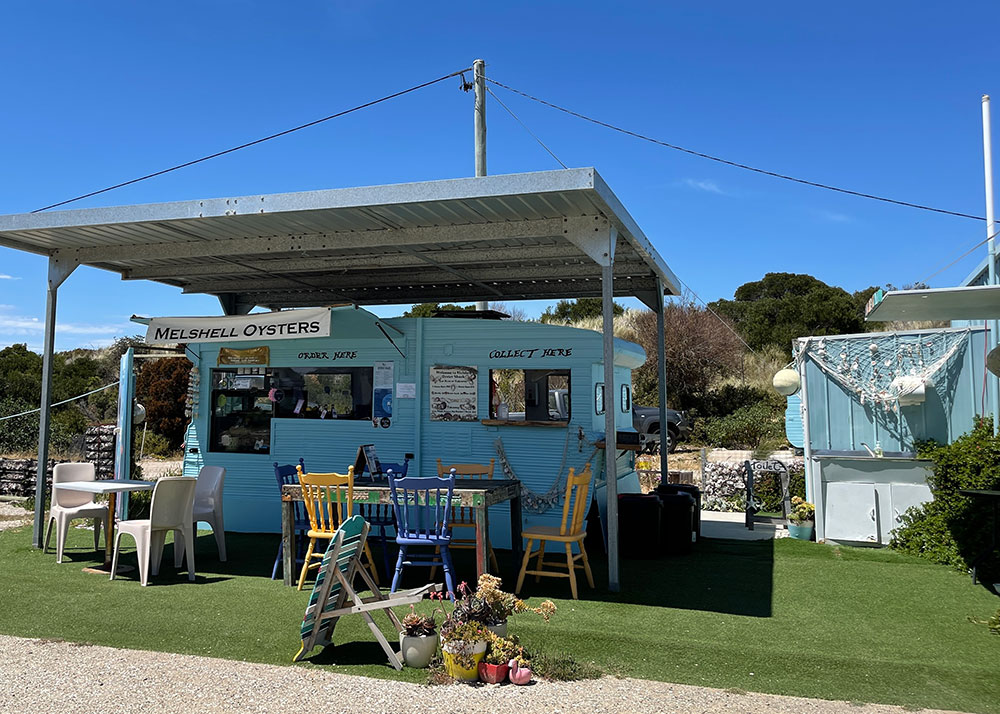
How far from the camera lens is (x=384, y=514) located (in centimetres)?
709

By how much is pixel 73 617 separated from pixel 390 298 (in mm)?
6487

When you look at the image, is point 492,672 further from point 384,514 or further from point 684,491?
point 684,491

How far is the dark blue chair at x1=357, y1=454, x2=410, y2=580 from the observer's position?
6.66 m

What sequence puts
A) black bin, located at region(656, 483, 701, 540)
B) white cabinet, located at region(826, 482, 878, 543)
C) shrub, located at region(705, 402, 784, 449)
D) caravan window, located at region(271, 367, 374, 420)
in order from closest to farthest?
1. white cabinet, located at region(826, 482, 878, 543)
2. black bin, located at region(656, 483, 701, 540)
3. caravan window, located at region(271, 367, 374, 420)
4. shrub, located at region(705, 402, 784, 449)

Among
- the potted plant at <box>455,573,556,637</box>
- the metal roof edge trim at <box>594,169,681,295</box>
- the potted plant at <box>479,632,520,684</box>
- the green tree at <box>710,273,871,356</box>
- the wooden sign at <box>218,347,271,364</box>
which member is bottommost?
the potted plant at <box>479,632,520,684</box>

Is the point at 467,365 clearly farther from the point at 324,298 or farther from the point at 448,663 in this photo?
the point at 448,663

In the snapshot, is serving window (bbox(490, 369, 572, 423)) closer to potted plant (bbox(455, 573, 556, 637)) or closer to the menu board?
the menu board

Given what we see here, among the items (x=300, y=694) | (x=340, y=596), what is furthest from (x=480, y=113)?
Answer: (x=300, y=694)

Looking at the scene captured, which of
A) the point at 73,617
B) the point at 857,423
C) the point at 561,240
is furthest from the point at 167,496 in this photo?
the point at 857,423

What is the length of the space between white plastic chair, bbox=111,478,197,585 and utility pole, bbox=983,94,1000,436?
7.55 m

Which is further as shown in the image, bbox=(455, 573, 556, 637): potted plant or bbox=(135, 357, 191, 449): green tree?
bbox=(135, 357, 191, 449): green tree

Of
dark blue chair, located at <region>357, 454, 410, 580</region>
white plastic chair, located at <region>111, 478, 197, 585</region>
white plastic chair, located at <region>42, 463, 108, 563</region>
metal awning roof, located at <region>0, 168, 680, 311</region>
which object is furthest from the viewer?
white plastic chair, located at <region>42, 463, 108, 563</region>

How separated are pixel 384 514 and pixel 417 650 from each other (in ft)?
9.32

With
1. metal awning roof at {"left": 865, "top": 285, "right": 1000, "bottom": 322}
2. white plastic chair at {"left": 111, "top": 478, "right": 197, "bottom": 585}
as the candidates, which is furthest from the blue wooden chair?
metal awning roof at {"left": 865, "top": 285, "right": 1000, "bottom": 322}
